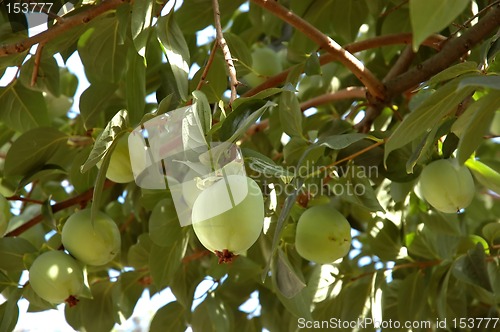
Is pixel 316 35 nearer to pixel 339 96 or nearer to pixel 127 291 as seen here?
pixel 339 96

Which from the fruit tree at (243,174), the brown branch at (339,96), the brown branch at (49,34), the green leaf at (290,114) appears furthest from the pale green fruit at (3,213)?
the brown branch at (339,96)

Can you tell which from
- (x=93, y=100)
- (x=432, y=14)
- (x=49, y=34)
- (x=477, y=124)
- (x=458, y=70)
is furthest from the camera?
(x=93, y=100)

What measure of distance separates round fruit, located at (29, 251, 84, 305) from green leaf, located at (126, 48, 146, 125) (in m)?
0.24

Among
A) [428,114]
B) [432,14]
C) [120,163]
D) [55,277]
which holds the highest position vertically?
[432,14]

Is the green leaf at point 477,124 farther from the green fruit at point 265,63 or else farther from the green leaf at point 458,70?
the green fruit at point 265,63

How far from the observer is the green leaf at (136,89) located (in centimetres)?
97

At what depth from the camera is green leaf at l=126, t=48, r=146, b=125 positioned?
3.20 ft

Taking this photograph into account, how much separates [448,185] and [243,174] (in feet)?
1.24

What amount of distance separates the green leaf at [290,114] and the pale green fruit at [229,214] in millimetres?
304

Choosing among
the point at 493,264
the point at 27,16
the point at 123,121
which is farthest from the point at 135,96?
the point at 493,264

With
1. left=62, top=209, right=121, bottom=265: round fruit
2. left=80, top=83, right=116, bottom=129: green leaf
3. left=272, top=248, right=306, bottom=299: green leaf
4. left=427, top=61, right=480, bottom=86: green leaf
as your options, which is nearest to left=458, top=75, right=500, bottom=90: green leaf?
left=427, top=61, right=480, bottom=86: green leaf

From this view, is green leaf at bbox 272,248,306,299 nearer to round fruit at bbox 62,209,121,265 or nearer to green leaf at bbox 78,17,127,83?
round fruit at bbox 62,209,121,265

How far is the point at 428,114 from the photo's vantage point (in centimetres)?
73

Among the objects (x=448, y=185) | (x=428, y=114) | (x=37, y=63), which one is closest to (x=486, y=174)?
(x=448, y=185)
